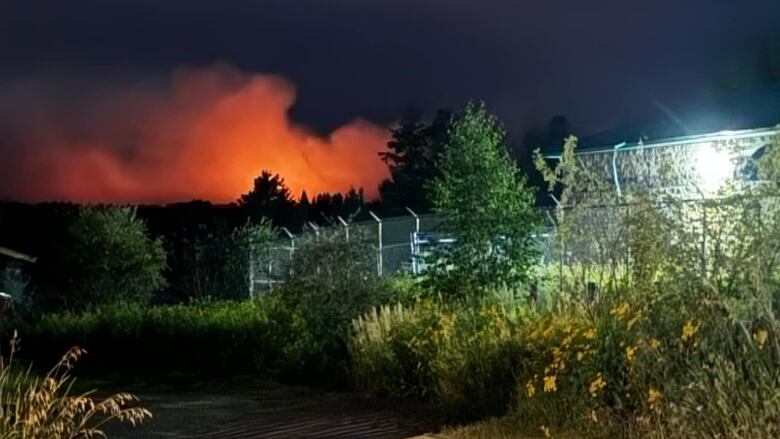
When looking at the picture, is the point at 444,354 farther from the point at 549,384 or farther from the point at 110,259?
the point at 110,259

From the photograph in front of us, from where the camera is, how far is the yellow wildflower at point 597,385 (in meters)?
9.39

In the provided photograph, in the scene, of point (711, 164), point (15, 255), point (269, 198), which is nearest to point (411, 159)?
point (269, 198)

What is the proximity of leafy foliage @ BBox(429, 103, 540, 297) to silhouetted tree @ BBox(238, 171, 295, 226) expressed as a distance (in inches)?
1019

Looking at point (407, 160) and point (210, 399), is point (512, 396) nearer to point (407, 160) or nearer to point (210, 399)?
point (210, 399)

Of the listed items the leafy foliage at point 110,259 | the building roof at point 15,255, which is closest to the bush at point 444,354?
the leafy foliage at point 110,259

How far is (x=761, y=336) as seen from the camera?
313 inches

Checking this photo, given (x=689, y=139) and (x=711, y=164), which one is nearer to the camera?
(x=711, y=164)

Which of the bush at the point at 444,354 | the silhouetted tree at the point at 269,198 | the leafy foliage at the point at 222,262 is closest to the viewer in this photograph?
the bush at the point at 444,354

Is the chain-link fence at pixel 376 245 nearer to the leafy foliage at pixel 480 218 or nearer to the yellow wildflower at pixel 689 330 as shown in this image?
the leafy foliage at pixel 480 218

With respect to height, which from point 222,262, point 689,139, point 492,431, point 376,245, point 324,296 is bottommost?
point 492,431

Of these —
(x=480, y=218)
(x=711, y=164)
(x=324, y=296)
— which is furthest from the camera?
(x=324, y=296)

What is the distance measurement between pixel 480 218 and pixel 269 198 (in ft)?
93.7

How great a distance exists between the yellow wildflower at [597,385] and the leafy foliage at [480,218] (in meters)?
6.48

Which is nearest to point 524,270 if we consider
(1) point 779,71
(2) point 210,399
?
(2) point 210,399
